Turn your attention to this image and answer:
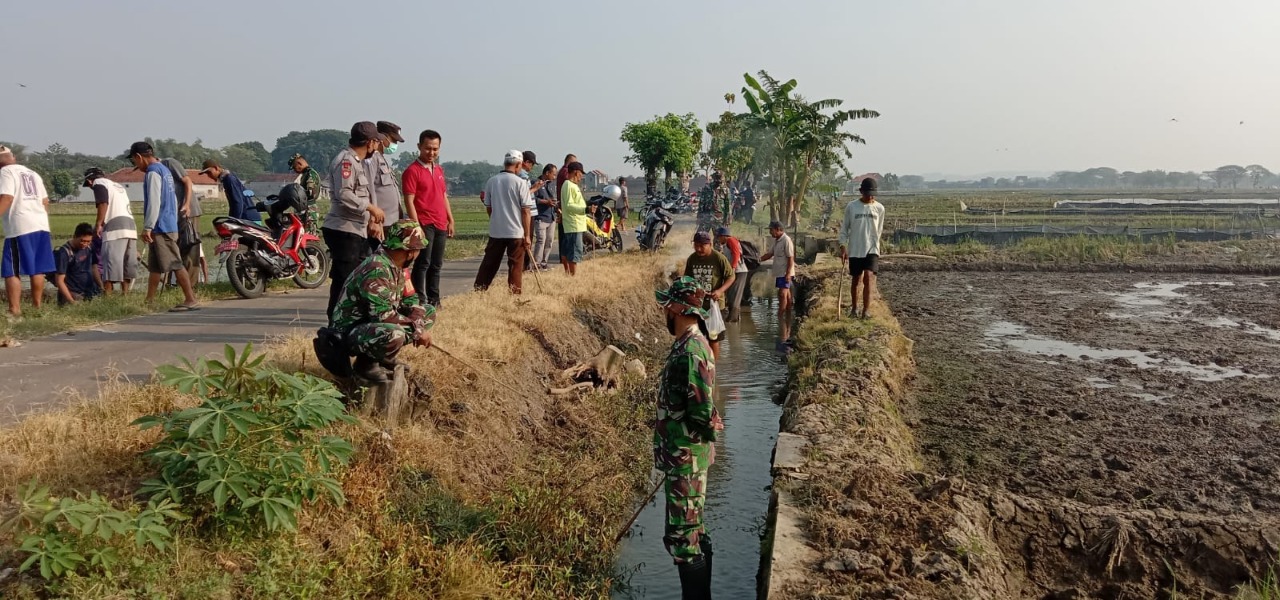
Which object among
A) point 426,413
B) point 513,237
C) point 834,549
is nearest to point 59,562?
point 426,413

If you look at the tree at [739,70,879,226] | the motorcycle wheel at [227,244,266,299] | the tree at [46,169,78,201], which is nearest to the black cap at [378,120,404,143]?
the motorcycle wheel at [227,244,266,299]

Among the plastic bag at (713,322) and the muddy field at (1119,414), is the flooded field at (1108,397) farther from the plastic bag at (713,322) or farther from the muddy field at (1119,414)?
the plastic bag at (713,322)

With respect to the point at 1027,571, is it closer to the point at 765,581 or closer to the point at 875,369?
the point at 765,581

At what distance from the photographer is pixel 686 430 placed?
14.2 feet

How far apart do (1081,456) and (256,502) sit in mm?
5636

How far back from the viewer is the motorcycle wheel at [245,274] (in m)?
9.46

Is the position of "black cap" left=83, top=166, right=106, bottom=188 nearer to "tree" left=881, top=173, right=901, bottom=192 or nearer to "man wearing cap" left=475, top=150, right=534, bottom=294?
"man wearing cap" left=475, top=150, right=534, bottom=294

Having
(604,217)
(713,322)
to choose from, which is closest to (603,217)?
(604,217)

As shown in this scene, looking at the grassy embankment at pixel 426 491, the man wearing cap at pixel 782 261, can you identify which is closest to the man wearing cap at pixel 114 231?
the grassy embankment at pixel 426 491

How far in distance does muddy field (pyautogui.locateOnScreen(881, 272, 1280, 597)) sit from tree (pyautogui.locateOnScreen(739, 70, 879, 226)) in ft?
33.9

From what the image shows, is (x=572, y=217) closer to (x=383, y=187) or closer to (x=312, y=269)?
(x=312, y=269)

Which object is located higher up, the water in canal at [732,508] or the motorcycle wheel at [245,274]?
the motorcycle wheel at [245,274]

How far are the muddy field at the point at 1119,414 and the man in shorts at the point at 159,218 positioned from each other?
7.08 m

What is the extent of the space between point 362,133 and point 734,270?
18.7 feet
